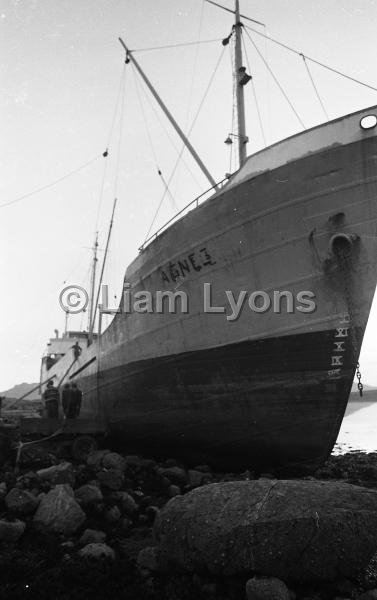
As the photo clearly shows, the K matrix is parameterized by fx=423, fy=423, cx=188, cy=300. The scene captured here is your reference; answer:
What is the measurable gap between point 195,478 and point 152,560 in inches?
146

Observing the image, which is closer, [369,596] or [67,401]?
[369,596]

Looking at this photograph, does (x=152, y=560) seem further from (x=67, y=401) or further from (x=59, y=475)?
(x=67, y=401)

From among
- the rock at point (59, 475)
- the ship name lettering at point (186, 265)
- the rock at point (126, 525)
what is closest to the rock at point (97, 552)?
the rock at point (126, 525)

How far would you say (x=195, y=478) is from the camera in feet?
27.7

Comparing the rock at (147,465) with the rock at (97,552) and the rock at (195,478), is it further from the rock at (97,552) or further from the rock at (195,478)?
the rock at (97,552)

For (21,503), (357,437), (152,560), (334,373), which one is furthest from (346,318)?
(357,437)

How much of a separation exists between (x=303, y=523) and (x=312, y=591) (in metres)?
0.60

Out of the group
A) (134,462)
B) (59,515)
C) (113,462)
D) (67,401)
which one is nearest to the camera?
(59,515)

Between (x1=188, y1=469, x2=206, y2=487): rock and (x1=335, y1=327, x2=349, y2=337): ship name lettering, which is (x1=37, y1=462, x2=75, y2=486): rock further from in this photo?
(x1=335, y1=327, x2=349, y2=337): ship name lettering

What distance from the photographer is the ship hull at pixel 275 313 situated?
8289 mm

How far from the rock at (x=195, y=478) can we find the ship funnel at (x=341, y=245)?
16.9 feet

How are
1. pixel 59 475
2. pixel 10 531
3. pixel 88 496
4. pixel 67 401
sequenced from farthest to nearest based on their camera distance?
pixel 67 401, pixel 59 475, pixel 88 496, pixel 10 531

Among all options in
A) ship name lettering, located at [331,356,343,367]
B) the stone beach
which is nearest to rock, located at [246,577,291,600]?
the stone beach

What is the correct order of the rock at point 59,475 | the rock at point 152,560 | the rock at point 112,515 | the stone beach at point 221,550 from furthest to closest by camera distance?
the rock at point 59,475 < the rock at point 112,515 < the rock at point 152,560 < the stone beach at point 221,550
